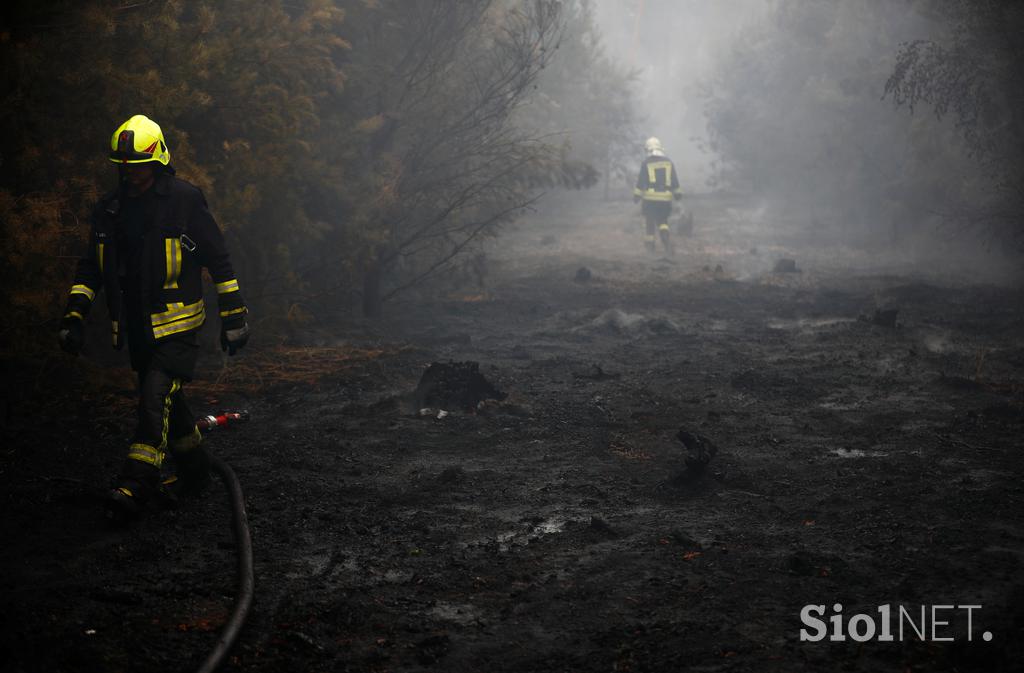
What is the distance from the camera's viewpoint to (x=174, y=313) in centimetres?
509

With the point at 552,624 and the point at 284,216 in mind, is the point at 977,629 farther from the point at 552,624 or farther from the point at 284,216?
the point at 284,216

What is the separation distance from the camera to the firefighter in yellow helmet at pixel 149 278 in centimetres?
491

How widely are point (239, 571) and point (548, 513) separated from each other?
6.67ft

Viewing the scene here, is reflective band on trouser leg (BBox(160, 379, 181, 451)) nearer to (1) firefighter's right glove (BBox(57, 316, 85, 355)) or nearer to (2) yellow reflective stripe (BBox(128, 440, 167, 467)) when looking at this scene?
(2) yellow reflective stripe (BBox(128, 440, 167, 467))

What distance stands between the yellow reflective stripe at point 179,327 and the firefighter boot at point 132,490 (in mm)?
686

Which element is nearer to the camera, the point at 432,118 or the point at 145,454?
the point at 145,454

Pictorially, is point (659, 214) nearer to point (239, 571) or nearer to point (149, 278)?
point (149, 278)

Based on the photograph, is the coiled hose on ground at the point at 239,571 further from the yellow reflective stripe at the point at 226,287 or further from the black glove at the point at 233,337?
the yellow reflective stripe at the point at 226,287

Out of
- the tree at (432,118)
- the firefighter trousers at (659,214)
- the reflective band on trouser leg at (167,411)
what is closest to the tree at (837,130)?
the firefighter trousers at (659,214)

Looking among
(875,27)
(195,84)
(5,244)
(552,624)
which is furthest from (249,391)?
(875,27)

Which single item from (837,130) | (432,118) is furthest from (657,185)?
(837,130)

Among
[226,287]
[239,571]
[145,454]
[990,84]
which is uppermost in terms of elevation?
[990,84]

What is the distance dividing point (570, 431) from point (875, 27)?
22230 millimetres

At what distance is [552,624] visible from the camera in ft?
13.0
